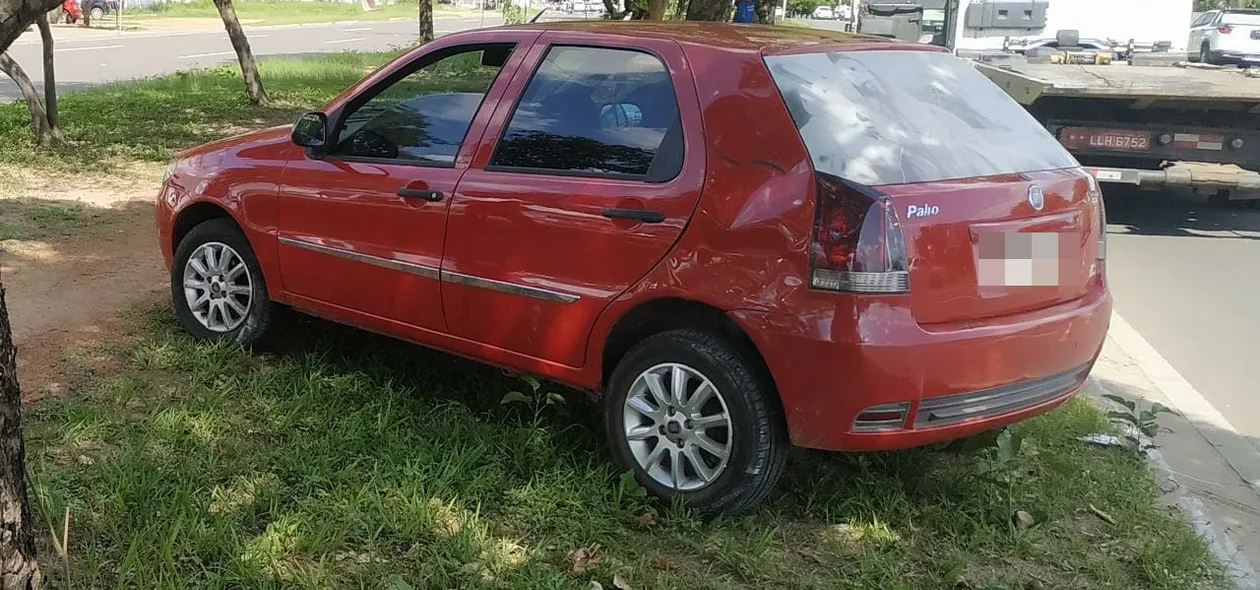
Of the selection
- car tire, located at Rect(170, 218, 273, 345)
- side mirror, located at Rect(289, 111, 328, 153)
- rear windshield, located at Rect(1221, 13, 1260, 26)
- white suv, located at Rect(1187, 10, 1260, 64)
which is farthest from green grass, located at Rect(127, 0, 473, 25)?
side mirror, located at Rect(289, 111, 328, 153)

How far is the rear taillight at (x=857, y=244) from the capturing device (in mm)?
3119

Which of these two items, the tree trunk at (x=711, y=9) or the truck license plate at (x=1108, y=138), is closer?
the tree trunk at (x=711, y=9)

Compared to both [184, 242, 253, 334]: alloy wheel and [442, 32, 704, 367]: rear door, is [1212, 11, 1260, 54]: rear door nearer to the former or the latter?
[442, 32, 704, 367]: rear door

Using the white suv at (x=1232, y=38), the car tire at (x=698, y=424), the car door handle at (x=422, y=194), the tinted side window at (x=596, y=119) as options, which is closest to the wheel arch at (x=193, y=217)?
the car door handle at (x=422, y=194)

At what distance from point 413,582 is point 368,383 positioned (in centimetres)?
155

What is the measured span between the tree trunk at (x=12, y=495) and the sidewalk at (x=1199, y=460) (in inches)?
134

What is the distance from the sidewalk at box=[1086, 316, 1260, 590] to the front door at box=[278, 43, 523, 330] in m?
2.85

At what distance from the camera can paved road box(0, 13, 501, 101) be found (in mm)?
18661

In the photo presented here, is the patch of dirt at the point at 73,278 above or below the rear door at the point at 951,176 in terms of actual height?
below

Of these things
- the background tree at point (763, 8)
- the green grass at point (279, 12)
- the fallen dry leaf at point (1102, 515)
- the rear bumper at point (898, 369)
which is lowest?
the fallen dry leaf at point (1102, 515)

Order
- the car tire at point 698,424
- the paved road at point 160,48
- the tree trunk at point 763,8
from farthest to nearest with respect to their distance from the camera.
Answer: the paved road at point 160,48 < the tree trunk at point 763,8 < the car tire at point 698,424

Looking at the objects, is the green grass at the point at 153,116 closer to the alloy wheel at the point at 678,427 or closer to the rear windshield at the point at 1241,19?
the alloy wheel at the point at 678,427

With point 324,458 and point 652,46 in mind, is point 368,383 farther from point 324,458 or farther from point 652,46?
point 652,46

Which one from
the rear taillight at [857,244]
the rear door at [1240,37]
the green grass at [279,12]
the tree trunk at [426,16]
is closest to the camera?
the rear taillight at [857,244]
